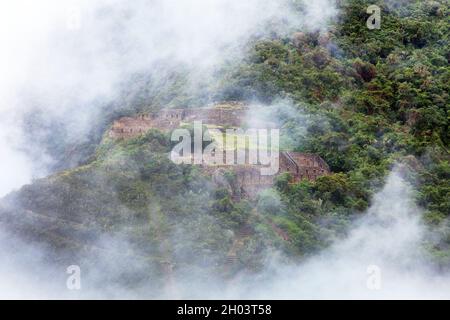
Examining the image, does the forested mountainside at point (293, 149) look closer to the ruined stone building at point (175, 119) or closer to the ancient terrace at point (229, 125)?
the ancient terrace at point (229, 125)

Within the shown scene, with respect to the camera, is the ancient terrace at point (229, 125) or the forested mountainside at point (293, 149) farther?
the ancient terrace at point (229, 125)

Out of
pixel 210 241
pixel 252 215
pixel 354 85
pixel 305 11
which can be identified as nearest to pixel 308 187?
pixel 252 215

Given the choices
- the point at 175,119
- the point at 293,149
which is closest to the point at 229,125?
the point at 175,119

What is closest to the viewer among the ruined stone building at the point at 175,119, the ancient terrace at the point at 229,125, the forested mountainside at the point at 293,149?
the forested mountainside at the point at 293,149

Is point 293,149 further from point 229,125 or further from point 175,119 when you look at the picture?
point 175,119

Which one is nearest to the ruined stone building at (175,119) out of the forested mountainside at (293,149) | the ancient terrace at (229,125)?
the ancient terrace at (229,125)

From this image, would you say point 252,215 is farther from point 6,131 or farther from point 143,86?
point 6,131

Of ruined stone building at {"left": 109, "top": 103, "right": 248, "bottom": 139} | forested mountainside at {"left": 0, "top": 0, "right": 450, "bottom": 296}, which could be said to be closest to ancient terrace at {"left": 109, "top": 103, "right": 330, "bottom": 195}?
ruined stone building at {"left": 109, "top": 103, "right": 248, "bottom": 139}

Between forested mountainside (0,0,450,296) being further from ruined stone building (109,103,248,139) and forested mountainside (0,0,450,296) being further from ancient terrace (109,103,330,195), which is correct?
ruined stone building (109,103,248,139)
